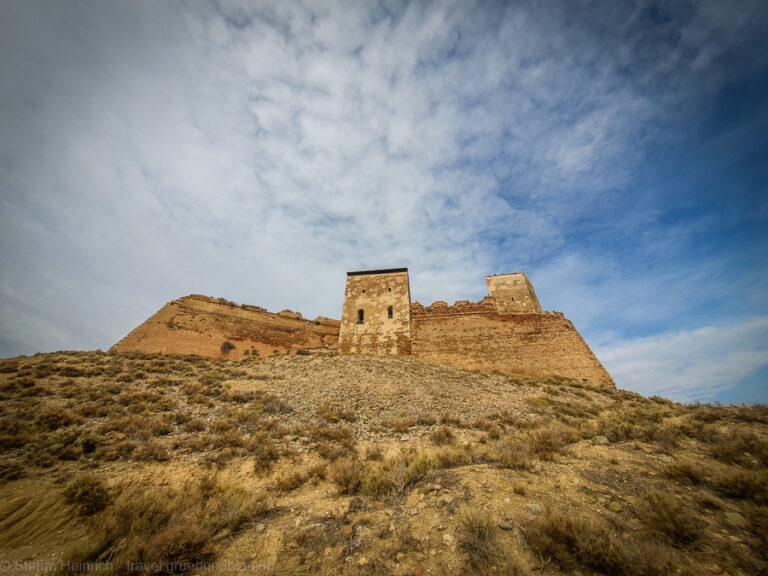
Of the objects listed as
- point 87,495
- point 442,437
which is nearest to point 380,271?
point 442,437

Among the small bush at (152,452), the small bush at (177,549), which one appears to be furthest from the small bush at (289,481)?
the small bush at (152,452)

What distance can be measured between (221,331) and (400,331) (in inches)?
545

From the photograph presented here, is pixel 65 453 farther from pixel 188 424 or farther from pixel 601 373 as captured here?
pixel 601 373

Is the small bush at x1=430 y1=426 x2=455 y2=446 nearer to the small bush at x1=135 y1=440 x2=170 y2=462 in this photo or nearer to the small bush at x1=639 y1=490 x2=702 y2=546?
the small bush at x1=639 y1=490 x2=702 y2=546

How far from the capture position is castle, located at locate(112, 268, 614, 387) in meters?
18.4

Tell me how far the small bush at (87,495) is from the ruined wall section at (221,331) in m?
16.8

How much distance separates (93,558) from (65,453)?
4.22 m

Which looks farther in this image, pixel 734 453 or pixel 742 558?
pixel 734 453

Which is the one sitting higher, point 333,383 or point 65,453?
point 333,383

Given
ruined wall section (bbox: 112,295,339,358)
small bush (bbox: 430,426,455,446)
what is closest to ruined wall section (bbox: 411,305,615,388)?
ruined wall section (bbox: 112,295,339,358)

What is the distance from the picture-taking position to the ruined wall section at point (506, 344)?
17.8 metres

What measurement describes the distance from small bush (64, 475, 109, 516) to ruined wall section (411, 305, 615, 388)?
1733cm

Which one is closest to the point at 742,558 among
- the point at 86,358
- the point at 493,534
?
the point at 493,534

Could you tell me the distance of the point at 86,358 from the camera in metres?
14.6
